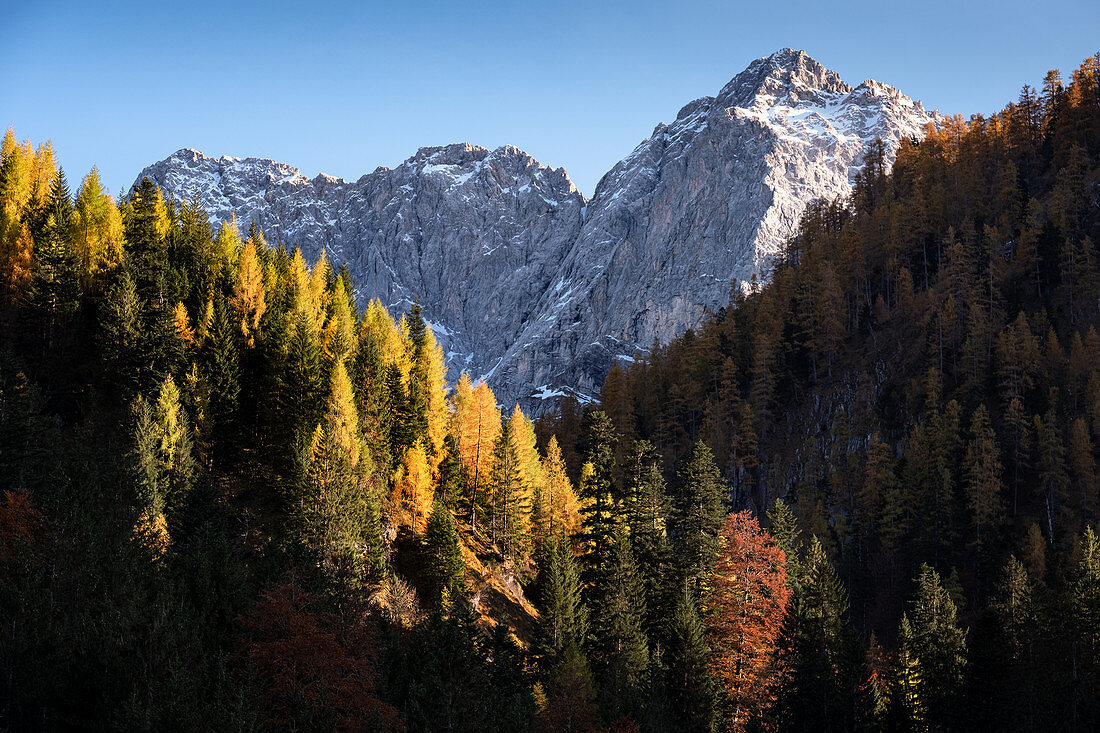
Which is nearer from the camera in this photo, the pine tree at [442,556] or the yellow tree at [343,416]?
the yellow tree at [343,416]

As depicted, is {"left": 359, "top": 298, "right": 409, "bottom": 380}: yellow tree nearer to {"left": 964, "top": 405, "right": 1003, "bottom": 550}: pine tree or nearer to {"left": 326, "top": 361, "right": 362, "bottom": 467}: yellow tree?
{"left": 326, "top": 361, "right": 362, "bottom": 467}: yellow tree

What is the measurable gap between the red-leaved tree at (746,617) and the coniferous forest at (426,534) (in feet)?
0.58

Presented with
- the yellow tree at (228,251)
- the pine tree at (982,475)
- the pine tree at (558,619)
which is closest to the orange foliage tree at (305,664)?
the pine tree at (558,619)

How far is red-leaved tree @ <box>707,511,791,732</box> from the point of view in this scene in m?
39.8

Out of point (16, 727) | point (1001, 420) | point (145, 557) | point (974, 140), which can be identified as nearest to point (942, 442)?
point (1001, 420)

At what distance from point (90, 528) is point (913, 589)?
224 feet

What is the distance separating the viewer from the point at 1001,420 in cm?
7862

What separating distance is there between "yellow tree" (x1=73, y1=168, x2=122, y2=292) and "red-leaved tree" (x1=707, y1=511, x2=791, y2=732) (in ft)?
154

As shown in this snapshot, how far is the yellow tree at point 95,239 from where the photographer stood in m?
52.1

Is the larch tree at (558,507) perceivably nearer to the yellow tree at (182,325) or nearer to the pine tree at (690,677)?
the pine tree at (690,677)

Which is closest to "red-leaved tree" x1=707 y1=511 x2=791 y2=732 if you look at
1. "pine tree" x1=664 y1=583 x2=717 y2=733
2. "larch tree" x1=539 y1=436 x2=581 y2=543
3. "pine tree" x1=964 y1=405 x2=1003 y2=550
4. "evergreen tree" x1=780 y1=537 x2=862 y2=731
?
"evergreen tree" x1=780 y1=537 x2=862 y2=731

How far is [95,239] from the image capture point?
53094mm

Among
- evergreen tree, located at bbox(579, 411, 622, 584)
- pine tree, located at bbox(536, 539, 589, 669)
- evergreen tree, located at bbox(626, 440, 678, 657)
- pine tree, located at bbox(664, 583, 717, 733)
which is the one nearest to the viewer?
pine tree, located at bbox(664, 583, 717, 733)

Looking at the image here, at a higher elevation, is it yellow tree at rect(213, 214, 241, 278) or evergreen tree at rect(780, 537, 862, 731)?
yellow tree at rect(213, 214, 241, 278)
